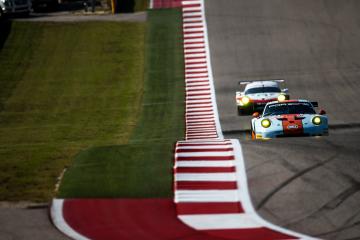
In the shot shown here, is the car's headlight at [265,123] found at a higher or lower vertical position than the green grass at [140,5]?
higher

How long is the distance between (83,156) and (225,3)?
1074 inches

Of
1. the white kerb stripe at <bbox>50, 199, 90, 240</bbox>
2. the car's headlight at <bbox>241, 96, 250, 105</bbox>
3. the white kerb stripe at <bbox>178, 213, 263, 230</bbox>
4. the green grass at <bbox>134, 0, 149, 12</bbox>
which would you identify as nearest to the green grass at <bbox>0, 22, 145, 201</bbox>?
the white kerb stripe at <bbox>50, 199, 90, 240</bbox>

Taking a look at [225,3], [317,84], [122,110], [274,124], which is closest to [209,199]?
[274,124]

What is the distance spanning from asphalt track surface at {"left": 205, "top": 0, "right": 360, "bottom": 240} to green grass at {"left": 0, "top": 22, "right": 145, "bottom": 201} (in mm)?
3409

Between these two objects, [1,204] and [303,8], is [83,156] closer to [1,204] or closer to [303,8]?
[1,204]

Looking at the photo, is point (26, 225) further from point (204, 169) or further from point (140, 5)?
point (140, 5)

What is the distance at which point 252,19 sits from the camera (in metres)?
41.4

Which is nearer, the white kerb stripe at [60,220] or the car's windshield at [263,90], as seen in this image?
the white kerb stripe at [60,220]

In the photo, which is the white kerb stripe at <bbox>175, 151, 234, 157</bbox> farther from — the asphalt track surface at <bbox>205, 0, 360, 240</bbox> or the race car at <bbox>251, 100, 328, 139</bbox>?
the race car at <bbox>251, 100, 328, 139</bbox>

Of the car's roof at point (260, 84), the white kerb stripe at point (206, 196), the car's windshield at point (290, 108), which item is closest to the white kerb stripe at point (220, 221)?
the white kerb stripe at point (206, 196)

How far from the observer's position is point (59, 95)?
1310 inches

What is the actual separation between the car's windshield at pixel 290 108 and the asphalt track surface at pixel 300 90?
7.02 feet

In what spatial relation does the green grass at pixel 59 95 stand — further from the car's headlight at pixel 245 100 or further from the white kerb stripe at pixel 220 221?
the car's headlight at pixel 245 100

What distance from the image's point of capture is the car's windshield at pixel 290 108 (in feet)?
73.0
